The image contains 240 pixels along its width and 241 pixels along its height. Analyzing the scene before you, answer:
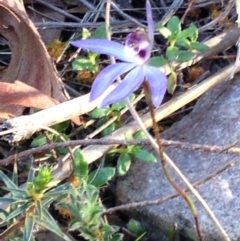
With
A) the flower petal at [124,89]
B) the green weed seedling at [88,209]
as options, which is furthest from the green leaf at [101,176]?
the flower petal at [124,89]

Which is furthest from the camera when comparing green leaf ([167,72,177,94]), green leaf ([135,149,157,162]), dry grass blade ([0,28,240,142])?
green leaf ([167,72,177,94])

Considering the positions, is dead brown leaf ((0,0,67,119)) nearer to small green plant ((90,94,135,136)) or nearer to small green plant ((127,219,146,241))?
small green plant ((90,94,135,136))

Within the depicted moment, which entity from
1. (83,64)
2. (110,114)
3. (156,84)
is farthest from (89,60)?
(156,84)

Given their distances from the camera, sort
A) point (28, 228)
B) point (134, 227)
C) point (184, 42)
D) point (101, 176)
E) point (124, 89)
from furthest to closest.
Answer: point (184, 42), point (134, 227), point (101, 176), point (28, 228), point (124, 89)

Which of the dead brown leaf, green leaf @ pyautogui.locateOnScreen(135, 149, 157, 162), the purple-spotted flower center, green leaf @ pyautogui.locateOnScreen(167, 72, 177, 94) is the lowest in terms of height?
green leaf @ pyautogui.locateOnScreen(135, 149, 157, 162)

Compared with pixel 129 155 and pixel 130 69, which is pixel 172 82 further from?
pixel 130 69

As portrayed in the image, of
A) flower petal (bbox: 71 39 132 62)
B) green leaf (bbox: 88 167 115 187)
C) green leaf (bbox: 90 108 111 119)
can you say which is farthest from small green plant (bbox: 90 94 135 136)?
flower petal (bbox: 71 39 132 62)
